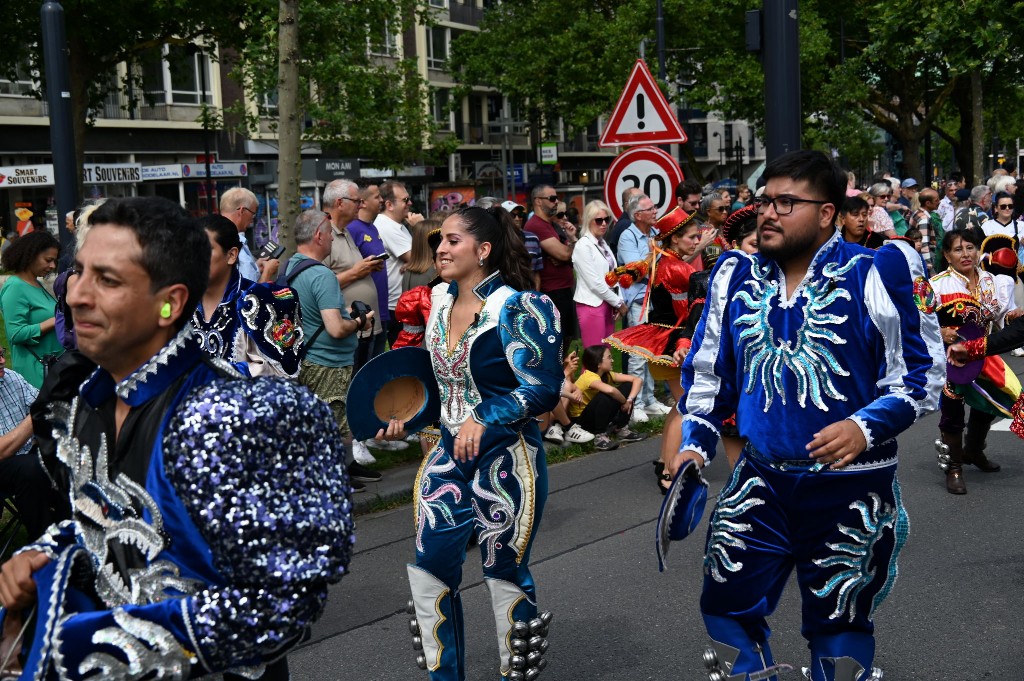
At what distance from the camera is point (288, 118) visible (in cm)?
984

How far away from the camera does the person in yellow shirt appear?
901cm

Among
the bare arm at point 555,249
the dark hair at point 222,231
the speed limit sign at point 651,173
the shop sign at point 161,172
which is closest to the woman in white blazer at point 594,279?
the bare arm at point 555,249

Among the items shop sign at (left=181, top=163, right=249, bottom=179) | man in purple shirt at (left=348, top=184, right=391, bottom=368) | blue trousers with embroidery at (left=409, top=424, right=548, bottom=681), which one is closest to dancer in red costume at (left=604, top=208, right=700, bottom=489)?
man in purple shirt at (left=348, top=184, right=391, bottom=368)

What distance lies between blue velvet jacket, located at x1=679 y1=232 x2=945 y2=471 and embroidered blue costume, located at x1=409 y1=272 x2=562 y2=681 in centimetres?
81

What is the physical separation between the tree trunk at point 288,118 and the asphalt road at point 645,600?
3616 millimetres

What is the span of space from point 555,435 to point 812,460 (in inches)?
232

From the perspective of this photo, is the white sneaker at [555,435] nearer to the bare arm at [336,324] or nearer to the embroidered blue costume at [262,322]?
the bare arm at [336,324]

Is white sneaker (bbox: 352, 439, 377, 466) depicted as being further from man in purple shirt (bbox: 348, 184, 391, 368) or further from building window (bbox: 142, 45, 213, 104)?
building window (bbox: 142, 45, 213, 104)

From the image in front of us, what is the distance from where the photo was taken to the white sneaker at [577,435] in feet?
30.6

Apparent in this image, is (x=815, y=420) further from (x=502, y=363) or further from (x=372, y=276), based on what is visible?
(x=372, y=276)

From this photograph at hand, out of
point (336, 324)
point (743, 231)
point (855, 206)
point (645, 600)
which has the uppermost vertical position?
point (855, 206)

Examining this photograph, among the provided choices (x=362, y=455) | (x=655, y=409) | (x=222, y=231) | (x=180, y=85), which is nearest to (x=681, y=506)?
(x=222, y=231)

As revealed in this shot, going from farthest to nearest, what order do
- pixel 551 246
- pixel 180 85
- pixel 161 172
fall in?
pixel 180 85 → pixel 161 172 → pixel 551 246

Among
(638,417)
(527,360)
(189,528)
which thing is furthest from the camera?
(638,417)
